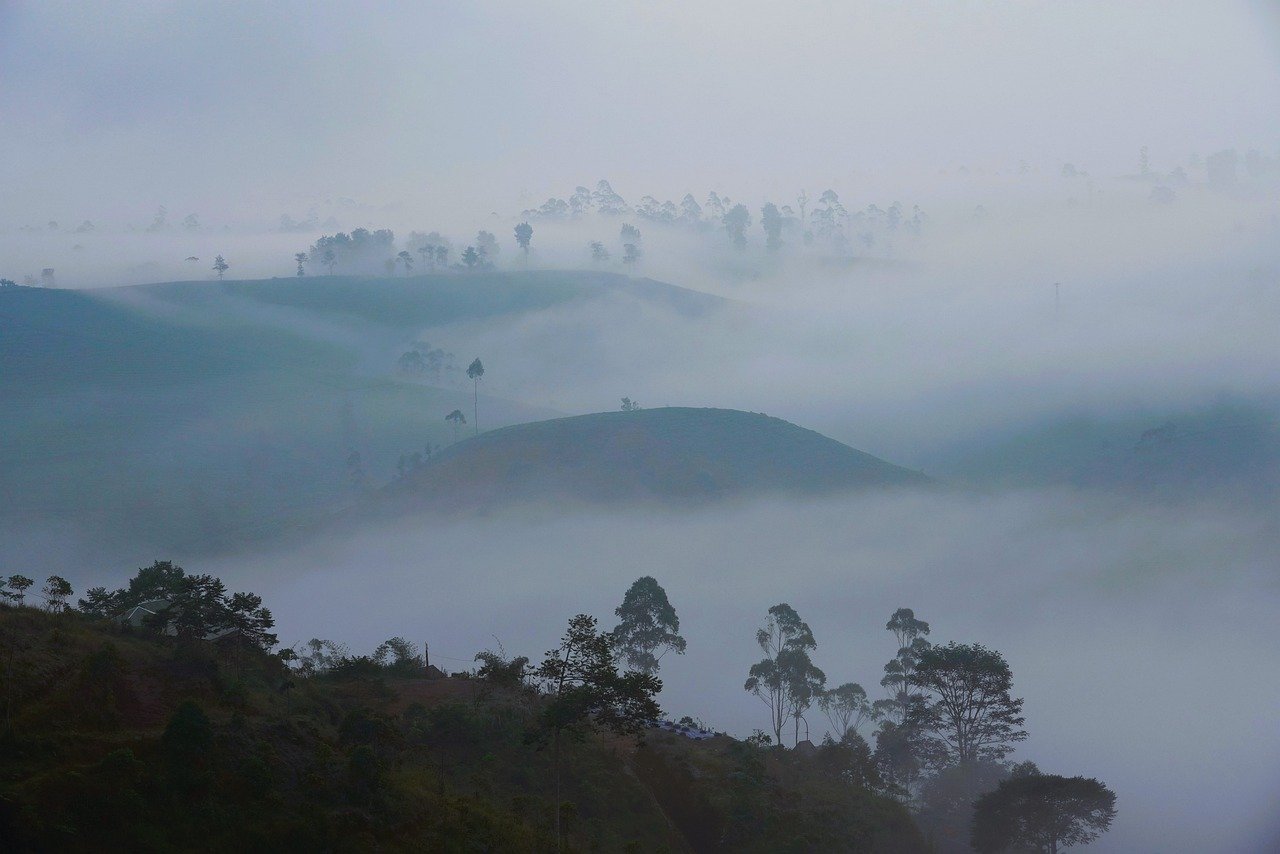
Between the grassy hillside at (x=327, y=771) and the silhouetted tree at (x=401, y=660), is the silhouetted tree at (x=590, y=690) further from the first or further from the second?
the silhouetted tree at (x=401, y=660)

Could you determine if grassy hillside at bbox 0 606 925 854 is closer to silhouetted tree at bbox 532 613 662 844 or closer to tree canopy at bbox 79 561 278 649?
tree canopy at bbox 79 561 278 649

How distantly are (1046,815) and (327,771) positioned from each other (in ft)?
143

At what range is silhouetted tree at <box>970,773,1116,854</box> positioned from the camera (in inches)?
2293

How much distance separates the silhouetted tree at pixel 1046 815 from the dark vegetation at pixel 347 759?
549cm

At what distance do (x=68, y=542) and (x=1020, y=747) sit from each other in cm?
15530

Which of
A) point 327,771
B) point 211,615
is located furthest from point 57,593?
point 327,771

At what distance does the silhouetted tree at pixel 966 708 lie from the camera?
7362 centimetres

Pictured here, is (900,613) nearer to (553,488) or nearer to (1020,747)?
(1020,747)

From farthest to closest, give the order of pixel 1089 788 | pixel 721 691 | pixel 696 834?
pixel 721 691 < pixel 1089 788 < pixel 696 834

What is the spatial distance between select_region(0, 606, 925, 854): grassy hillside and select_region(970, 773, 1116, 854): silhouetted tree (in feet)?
16.5

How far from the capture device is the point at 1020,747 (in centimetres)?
10306

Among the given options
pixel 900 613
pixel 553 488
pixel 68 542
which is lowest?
pixel 900 613

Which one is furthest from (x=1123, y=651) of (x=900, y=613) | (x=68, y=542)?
(x=68, y=542)

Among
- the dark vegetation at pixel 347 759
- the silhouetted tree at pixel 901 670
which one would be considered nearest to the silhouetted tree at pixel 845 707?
the silhouetted tree at pixel 901 670
